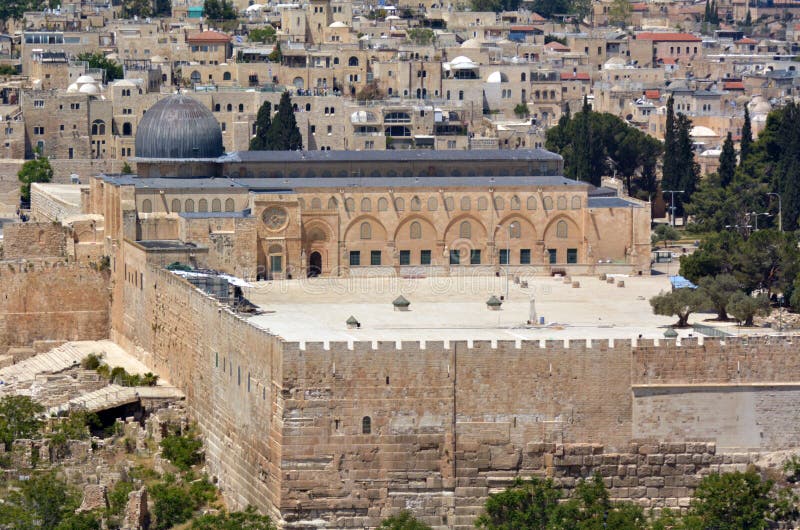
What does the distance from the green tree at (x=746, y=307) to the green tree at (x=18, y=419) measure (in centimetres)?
1760

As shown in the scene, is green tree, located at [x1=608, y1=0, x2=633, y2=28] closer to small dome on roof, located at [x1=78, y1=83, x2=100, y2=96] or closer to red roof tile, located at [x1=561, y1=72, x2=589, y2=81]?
red roof tile, located at [x1=561, y1=72, x2=589, y2=81]

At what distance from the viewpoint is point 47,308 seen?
281 ft

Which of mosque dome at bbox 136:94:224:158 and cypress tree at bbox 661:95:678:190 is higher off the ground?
mosque dome at bbox 136:94:224:158

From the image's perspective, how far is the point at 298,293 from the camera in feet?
263

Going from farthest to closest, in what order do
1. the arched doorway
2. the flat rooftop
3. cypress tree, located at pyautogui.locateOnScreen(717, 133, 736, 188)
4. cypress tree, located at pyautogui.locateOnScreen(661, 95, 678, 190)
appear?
cypress tree, located at pyautogui.locateOnScreen(661, 95, 678, 190) < cypress tree, located at pyautogui.locateOnScreen(717, 133, 736, 188) < the arched doorway < the flat rooftop

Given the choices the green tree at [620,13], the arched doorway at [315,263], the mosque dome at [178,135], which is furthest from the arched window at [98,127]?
the green tree at [620,13]

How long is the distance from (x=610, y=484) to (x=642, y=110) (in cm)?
7689

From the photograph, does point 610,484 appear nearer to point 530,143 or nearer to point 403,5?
point 530,143

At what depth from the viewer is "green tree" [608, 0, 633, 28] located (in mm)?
192275

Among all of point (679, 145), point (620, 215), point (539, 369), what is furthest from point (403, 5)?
point (539, 369)

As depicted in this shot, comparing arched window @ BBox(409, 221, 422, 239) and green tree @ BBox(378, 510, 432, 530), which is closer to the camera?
green tree @ BBox(378, 510, 432, 530)

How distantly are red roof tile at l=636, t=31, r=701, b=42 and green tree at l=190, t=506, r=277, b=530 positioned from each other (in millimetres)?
108863

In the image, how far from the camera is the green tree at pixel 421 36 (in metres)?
149

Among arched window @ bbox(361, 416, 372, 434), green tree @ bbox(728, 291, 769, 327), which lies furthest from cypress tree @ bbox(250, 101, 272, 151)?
arched window @ bbox(361, 416, 372, 434)
